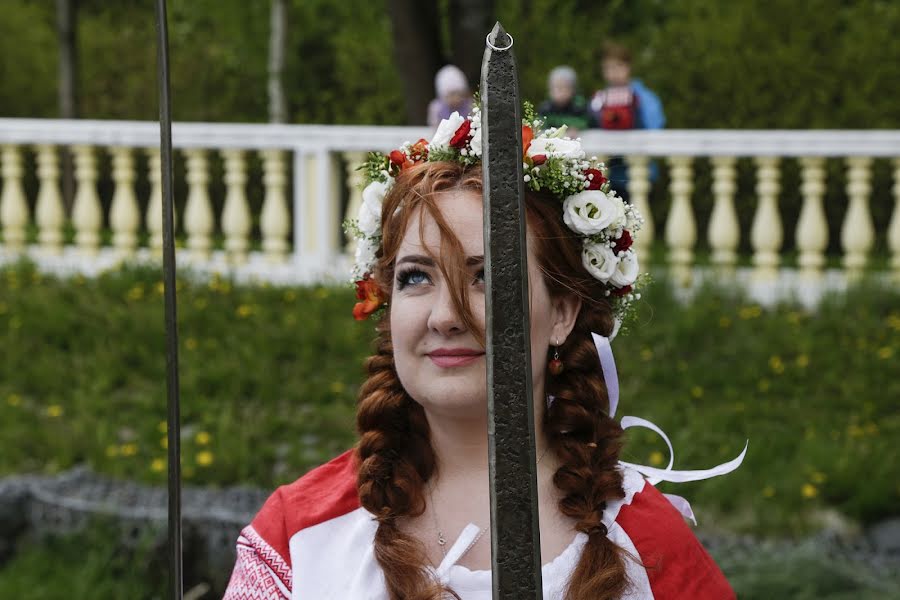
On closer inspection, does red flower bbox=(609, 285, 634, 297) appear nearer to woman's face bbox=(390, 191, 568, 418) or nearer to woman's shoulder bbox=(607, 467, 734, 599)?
woman's face bbox=(390, 191, 568, 418)

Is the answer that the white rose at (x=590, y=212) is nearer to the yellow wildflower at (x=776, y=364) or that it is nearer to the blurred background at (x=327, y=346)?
the blurred background at (x=327, y=346)

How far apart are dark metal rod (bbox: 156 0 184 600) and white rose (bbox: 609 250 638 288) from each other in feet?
2.23

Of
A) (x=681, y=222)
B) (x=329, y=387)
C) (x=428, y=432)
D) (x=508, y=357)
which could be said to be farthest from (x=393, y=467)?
(x=681, y=222)

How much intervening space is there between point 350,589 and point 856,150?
5.08m

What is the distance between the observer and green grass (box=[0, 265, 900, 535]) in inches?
181

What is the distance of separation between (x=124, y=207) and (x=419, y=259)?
213 inches

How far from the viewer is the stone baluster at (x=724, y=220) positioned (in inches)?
249

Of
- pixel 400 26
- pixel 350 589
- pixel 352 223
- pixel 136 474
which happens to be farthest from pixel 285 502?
pixel 400 26

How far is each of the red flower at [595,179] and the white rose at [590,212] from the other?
14 millimetres

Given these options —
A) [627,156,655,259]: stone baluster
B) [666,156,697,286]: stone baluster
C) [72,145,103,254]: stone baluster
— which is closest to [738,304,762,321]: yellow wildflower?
[666,156,697,286]: stone baluster

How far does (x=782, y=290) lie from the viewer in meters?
6.13

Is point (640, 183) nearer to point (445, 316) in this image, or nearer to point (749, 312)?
point (749, 312)

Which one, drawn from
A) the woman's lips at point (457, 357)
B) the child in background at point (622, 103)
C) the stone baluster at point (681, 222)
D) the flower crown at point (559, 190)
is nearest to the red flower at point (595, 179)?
the flower crown at point (559, 190)

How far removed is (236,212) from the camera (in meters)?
6.68
